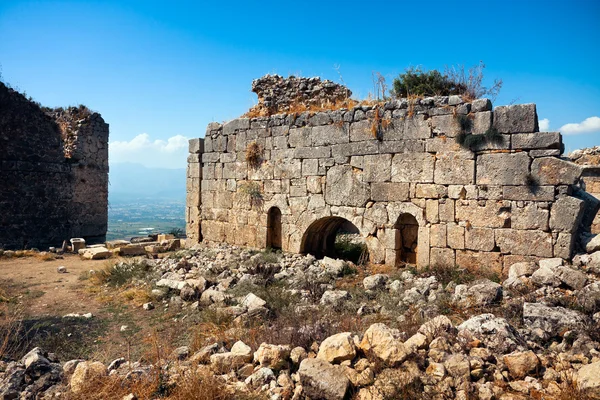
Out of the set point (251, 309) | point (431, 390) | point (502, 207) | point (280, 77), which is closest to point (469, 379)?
point (431, 390)

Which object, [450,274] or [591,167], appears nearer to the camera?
[450,274]

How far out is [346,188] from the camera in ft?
28.5

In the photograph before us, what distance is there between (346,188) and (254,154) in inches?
106

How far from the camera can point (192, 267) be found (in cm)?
902

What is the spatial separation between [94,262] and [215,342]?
8907mm

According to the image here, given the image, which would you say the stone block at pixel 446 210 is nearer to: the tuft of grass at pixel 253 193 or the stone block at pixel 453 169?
the stone block at pixel 453 169

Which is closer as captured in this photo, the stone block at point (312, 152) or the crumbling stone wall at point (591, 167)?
the stone block at point (312, 152)

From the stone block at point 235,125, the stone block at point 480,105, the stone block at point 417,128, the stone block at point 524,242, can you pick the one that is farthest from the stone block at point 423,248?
the stone block at point 235,125

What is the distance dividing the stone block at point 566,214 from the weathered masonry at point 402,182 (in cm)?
1

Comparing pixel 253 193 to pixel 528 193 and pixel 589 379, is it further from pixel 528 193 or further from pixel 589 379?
pixel 589 379

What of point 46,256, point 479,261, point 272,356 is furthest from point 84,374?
point 46,256

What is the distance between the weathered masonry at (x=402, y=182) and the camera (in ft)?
21.9

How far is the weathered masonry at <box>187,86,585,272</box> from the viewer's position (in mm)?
6672

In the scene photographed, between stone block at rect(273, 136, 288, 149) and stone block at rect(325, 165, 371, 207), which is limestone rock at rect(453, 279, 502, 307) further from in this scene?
stone block at rect(273, 136, 288, 149)
